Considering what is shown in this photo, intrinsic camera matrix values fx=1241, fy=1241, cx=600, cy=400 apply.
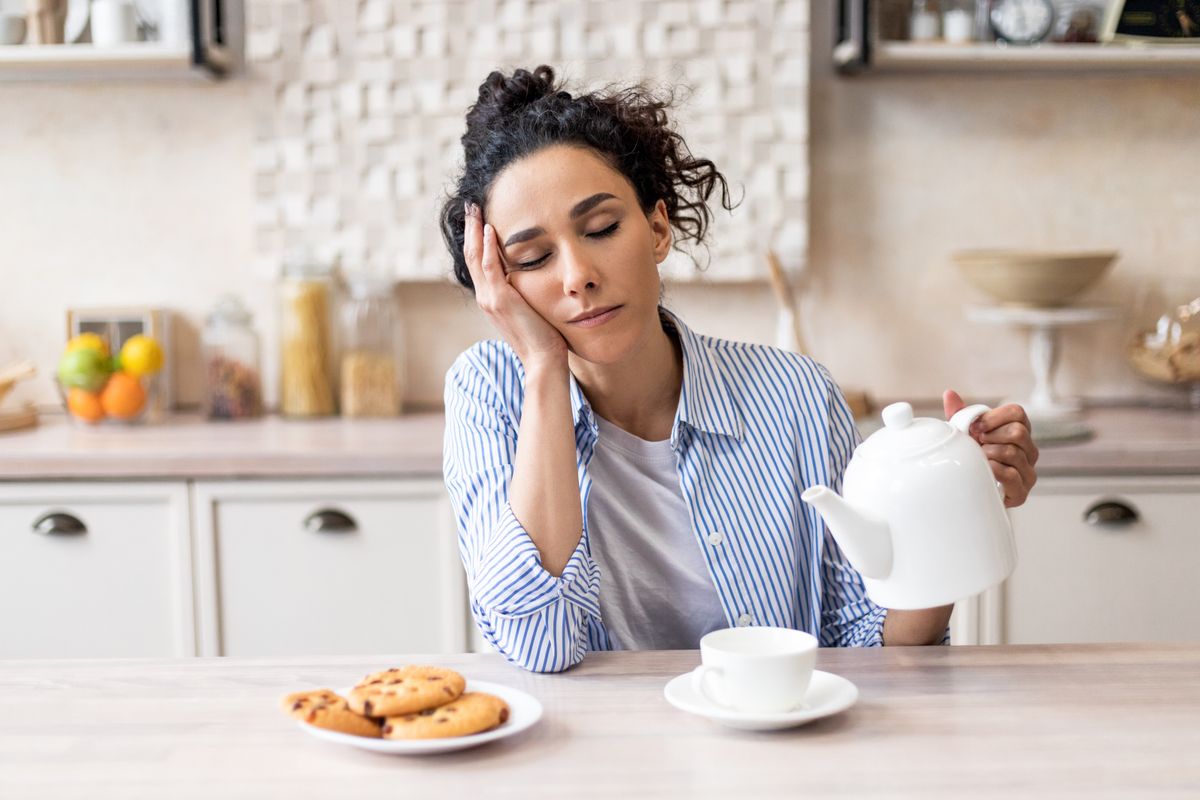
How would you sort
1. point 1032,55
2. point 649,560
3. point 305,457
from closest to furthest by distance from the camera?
point 649,560 < point 305,457 < point 1032,55

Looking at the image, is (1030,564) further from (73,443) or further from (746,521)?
(73,443)

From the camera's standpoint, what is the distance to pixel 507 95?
1521mm

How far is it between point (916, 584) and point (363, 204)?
194 centimetres

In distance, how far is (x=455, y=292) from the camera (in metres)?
2.79

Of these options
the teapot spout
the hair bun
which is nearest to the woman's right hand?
the hair bun

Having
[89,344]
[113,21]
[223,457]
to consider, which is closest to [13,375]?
[89,344]

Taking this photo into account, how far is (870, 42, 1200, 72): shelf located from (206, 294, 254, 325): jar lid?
4.70 ft

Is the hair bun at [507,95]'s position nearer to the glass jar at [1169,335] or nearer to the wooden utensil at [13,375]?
the wooden utensil at [13,375]

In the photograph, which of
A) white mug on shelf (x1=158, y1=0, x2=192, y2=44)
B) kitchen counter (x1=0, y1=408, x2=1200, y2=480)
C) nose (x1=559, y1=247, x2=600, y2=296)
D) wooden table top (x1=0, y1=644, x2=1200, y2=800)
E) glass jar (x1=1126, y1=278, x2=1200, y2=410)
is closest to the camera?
wooden table top (x1=0, y1=644, x2=1200, y2=800)

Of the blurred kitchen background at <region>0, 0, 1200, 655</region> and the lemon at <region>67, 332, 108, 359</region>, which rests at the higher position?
the blurred kitchen background at <region>0, 0, 1200, 655</region>

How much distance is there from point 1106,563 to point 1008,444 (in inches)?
45.4

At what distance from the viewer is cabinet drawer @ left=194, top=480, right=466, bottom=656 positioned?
2275 mm

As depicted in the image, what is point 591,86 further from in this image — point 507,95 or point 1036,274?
point 507,95

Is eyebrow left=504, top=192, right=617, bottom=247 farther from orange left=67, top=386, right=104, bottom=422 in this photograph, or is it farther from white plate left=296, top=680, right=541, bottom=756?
orange left=67, top=386, right=104, bottom=422
